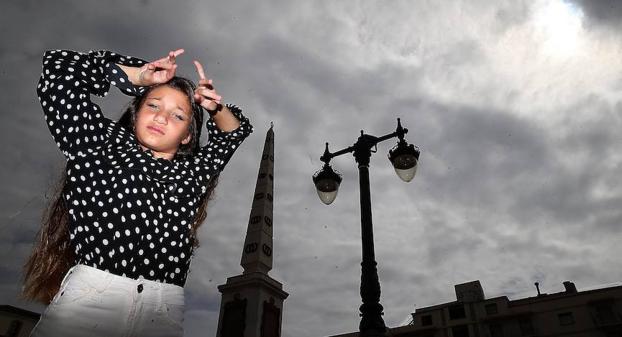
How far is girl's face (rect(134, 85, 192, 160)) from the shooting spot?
226 cm

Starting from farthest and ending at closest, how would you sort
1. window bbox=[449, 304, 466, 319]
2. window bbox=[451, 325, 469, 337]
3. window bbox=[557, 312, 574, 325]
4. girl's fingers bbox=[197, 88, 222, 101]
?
1. window bbox=[449, 304, 466, 319]
2. window bbox=[451, 325, 469, 337]
3. window bbox=[557, 312, 574, 325]
4. girl's fingers bbox=[197, 88, 222, 101]

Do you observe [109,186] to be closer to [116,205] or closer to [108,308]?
[116,205]

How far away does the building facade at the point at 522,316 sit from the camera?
2955 centimetres

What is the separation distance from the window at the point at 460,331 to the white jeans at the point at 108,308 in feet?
121

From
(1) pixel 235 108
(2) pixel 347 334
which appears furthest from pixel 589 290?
(1) pixel 235 108

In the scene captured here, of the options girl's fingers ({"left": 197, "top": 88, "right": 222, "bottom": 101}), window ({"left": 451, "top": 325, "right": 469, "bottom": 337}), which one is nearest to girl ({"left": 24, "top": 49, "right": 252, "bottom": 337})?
girl's fingers ({"left": 197, "top": 88, "right": 222, "bottom": 101})

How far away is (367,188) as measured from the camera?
5.96 meters

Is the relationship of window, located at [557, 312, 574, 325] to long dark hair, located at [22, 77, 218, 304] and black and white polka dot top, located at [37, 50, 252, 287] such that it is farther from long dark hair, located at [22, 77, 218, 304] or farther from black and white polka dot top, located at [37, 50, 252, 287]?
long dark hair, located at [22, 77, 218, 304]

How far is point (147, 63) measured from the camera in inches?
90.0

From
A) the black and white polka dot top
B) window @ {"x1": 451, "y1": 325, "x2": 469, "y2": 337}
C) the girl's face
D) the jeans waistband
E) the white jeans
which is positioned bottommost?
the white jeans

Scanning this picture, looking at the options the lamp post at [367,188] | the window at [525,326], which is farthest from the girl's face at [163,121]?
the window at [525,326]

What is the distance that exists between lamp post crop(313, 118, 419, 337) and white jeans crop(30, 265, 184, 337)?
3.43 m

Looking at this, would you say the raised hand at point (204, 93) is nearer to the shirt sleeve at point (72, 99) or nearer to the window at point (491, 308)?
the shirt sleeve at point (72, 99)

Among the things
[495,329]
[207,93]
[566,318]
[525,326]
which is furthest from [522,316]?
[207,93]
